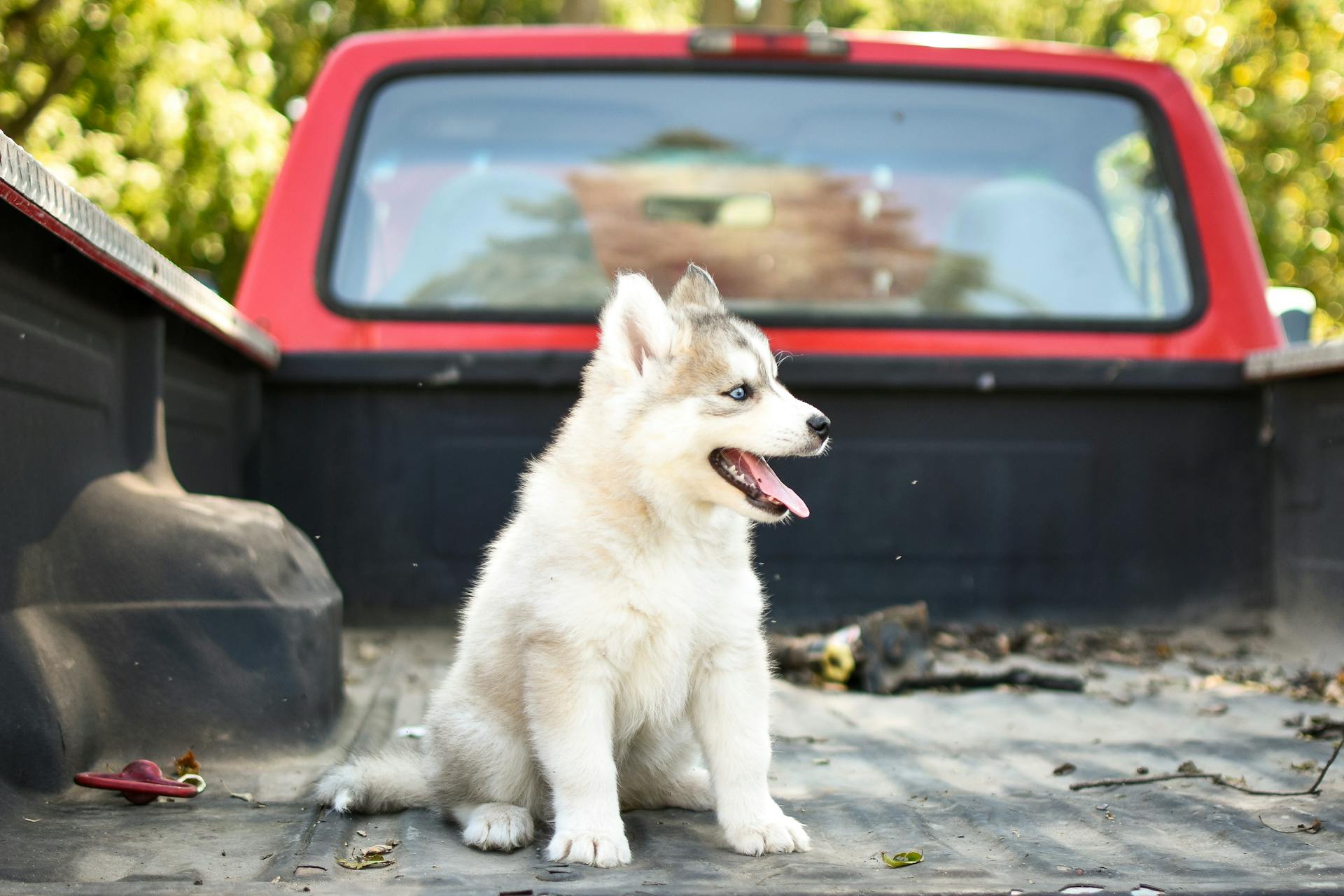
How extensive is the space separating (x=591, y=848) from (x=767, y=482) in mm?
841

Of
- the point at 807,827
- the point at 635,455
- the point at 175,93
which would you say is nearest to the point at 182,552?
the point at 635,455

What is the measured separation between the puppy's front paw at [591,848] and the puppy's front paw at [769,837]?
0.21m

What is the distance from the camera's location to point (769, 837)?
254 cm

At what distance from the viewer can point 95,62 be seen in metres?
12.3

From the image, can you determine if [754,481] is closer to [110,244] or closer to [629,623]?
[629,623]

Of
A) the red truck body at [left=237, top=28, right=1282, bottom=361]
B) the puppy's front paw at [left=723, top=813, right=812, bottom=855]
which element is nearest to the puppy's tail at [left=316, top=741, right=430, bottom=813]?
the puppy's front paw at [left=723, top=813, right=812, bottom=855]

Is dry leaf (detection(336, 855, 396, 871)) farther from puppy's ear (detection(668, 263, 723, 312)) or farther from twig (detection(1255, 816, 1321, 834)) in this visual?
twig (detection(1255, 816, 1321, 834))

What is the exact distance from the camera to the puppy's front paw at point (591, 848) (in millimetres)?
2455

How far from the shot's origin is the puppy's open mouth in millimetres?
2805

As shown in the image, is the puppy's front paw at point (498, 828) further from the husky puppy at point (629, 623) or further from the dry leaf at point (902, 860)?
the dry leaf at point (902, 860)

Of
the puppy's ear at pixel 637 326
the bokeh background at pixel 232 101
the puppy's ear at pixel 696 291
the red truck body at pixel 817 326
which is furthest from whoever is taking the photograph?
the bokeh background at pixel 232 101

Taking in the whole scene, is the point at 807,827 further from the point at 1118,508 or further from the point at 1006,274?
the point at 1006,274

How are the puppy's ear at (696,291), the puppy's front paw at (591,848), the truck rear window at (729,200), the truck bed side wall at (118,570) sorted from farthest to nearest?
the truck rear window at (729,200)
the puppy's ear at (696,291)
the truck bed side wall at (118,570)
the puppy's front paw at (591,848)

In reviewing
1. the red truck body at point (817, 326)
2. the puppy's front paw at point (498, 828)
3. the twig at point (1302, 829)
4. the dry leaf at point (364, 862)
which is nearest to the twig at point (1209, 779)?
the twig at point (1302, 829)
